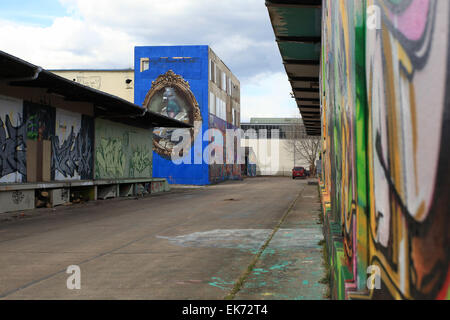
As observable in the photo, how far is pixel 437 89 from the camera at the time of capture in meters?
1.36

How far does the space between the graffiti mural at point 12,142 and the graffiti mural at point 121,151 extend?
5.89 metres

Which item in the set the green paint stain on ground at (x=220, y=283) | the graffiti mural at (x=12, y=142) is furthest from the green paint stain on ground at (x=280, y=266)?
the graffiti mural at (x=12, y=142)

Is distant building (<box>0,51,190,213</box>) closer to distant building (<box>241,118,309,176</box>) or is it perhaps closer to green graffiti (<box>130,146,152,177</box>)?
green graffiti (<box>130,146,152,177</box>)

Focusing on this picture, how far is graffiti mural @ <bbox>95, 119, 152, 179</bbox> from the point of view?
2291 centimetres

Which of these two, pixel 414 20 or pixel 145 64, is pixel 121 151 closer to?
pixel 145 64

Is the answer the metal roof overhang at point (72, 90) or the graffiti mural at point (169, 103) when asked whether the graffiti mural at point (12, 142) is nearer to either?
the metal roof overhang at point (72, 90)

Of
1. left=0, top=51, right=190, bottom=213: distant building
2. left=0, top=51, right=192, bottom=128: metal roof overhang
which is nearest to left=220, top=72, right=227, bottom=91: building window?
left=0, top=51, right=192, bottom=128: metal roof overhang

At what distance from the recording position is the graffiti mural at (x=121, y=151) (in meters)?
22.9

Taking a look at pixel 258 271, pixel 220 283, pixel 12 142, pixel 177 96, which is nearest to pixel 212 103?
pixel 177 96

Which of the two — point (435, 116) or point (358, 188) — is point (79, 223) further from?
point (435, 116)

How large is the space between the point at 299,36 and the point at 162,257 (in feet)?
24.0

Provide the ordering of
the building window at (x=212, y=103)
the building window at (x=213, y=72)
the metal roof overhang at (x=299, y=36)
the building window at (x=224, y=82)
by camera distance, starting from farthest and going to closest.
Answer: the building window at (x=224, y=82) < the building window at (x=213, y=72) < the building window at (x=212, y=103) < the metal roof overhang at (x=299, y=36)

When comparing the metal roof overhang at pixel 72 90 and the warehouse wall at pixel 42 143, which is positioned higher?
the metal roof overhang at pixel 72 90

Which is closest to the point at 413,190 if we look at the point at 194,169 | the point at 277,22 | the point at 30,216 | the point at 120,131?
the point at 277,22
